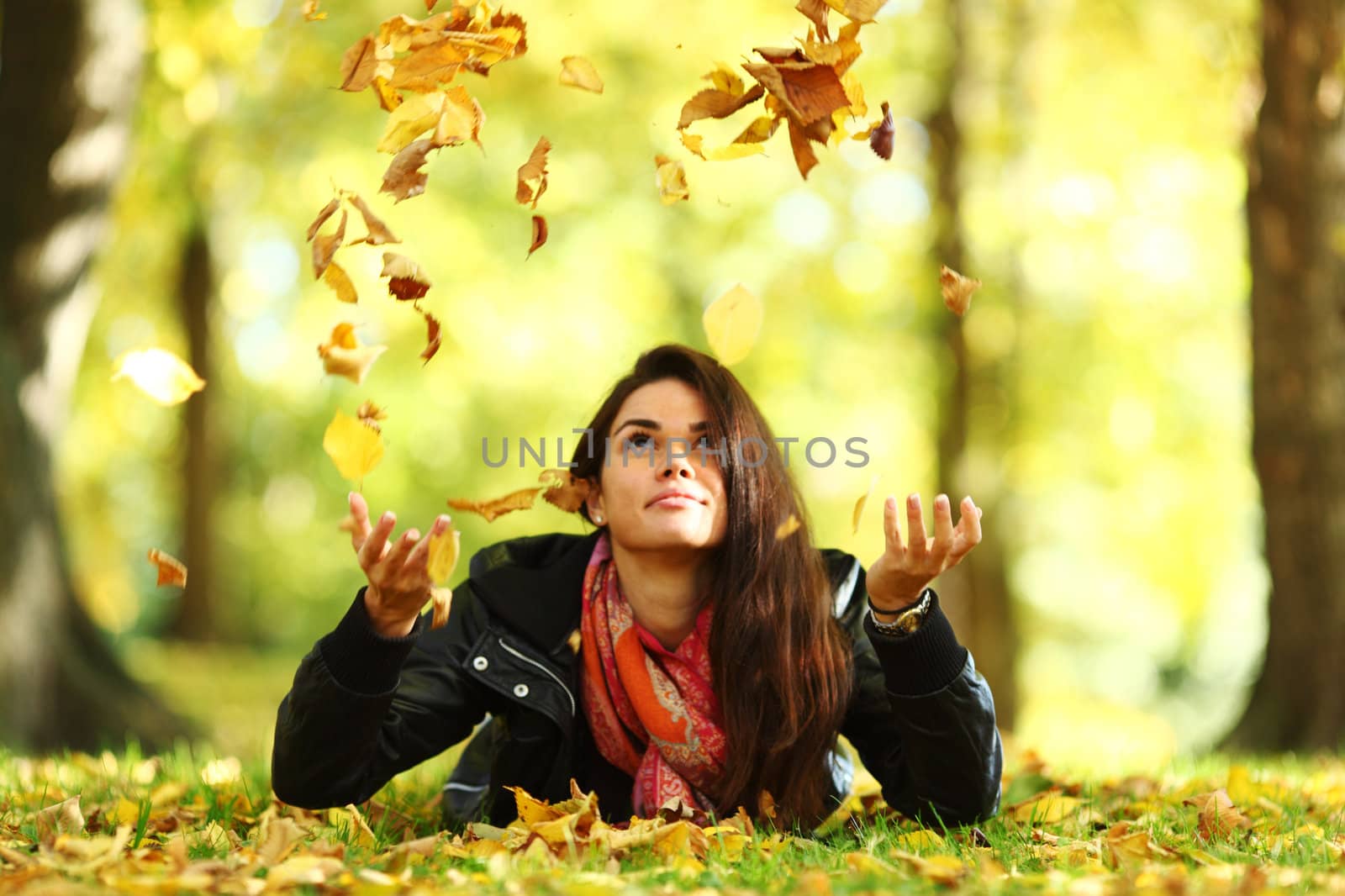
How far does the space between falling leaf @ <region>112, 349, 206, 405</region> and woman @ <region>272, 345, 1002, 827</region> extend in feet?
2.16

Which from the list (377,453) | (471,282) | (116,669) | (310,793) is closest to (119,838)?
(310,793)

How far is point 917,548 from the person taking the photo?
98.1 inches

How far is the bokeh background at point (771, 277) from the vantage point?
9.37 metres

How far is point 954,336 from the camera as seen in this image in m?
9.44

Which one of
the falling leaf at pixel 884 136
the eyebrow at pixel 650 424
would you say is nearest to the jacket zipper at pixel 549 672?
the eyebrow at pixel 650 424

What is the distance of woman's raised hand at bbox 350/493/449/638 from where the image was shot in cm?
243

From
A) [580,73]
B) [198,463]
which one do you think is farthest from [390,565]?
[198,463]

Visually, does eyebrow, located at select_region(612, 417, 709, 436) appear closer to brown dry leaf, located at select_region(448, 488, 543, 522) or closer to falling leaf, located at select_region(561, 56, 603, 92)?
brown dry leaf, located at select_region(448, 488, 543, 522)

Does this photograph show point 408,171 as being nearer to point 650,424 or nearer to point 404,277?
point 404,277

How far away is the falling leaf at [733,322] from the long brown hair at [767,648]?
11cm

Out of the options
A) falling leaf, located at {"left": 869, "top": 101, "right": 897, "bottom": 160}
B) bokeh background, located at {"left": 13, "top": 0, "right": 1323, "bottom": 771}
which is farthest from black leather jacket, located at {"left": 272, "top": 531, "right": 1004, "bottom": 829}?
bokeh background, located at {"left": 13, "top": 0, "right": 1323, "bottom": 771}

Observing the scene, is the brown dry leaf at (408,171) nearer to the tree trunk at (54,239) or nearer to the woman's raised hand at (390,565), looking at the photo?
the woman's raised hand at (390,565)

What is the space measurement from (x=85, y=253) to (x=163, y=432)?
40.0 feet

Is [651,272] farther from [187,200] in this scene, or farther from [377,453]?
[377,453]
